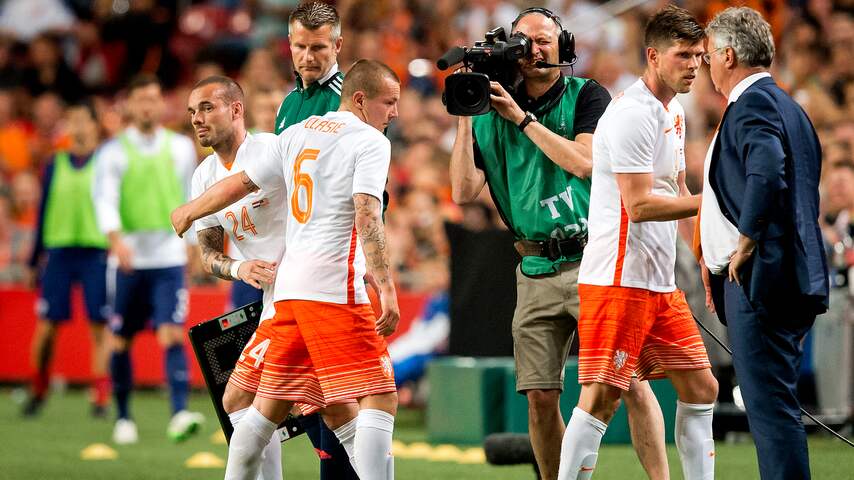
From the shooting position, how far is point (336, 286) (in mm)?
5758

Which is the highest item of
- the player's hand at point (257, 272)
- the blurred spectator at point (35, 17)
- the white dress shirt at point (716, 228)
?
the blurred spectator at point (35, 17)

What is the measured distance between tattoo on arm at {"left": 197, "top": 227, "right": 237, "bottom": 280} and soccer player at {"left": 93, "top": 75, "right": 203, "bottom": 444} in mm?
3478

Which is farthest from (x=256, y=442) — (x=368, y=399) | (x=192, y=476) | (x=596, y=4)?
(x=596, y=4)

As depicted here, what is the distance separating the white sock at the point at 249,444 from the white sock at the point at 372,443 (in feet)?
1.31

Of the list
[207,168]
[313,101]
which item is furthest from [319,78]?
[207,168]

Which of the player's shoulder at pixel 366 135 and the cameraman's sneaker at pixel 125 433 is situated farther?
the cameraman's sneaker at pixel 125 433

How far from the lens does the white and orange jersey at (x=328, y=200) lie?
5.71 meters

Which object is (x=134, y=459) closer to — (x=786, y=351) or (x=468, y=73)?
(x=468, y=73)

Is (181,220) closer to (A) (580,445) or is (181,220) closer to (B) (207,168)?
(B) (207,168)

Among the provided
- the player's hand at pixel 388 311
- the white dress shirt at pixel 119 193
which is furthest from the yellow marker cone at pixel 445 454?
the player's hand at pixel 388 311

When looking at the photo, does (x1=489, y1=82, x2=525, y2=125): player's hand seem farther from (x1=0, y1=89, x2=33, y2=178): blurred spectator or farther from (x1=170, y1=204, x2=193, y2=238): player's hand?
(x1=0, y1=89, x2=33, y2=178): blurred spectator

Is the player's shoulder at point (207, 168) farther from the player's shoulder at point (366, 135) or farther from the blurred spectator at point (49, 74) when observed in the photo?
the blurred spectator at point (49, 74)

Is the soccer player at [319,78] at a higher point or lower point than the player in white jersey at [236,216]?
higher

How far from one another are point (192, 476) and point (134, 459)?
1.09 metres
